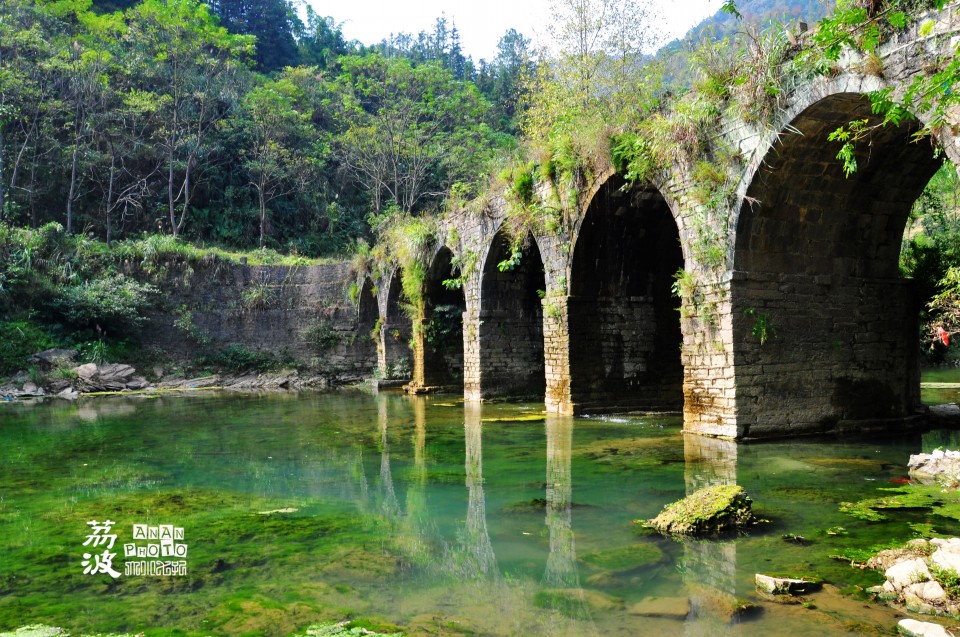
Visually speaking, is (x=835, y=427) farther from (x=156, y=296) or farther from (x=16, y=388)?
(x=156, y=296)

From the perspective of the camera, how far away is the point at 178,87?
3038 cm

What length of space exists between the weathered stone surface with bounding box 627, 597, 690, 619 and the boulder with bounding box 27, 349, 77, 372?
20704 millimetres

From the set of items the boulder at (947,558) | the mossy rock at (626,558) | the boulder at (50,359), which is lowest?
the mossy rock at (626,558)

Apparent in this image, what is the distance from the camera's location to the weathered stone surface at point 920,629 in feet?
8.96

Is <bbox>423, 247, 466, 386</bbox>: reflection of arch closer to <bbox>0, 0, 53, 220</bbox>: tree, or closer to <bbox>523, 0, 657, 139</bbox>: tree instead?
<bbox>523, 0, 657, 139</bbox>: tree

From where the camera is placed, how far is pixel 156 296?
23.4 meters

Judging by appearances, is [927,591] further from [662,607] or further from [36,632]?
[36,632]

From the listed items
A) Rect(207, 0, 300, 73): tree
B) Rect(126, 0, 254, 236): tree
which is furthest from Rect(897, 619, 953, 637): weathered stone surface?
Rect(207, 0, 300, 73): tree

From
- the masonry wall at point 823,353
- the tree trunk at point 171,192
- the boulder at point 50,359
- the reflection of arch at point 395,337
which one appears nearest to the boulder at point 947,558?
the masonry wall at point 823,353

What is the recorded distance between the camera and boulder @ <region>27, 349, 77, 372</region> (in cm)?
1989

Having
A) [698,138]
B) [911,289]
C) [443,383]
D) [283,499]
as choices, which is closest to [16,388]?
[443,383]

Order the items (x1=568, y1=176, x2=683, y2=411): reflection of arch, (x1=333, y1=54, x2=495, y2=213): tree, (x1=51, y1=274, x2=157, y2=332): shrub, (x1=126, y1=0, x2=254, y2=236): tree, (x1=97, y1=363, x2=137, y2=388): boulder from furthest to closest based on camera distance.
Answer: (x1=333, y1=54, x2=495, y2=213): tree
(x1=126, y1=0, x2=254, y2=236): tree
(x1=51, y1=274, x2=157, y2=332): shrub
(x1=97, y1=363, x2=137, y2=388): boulder
(x1=568, y1=176, x2=683, y2=411): reflection of arch

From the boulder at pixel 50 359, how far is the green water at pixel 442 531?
38.4ft

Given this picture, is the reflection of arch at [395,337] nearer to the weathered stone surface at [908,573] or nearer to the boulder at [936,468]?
the boulder at [936,468]
